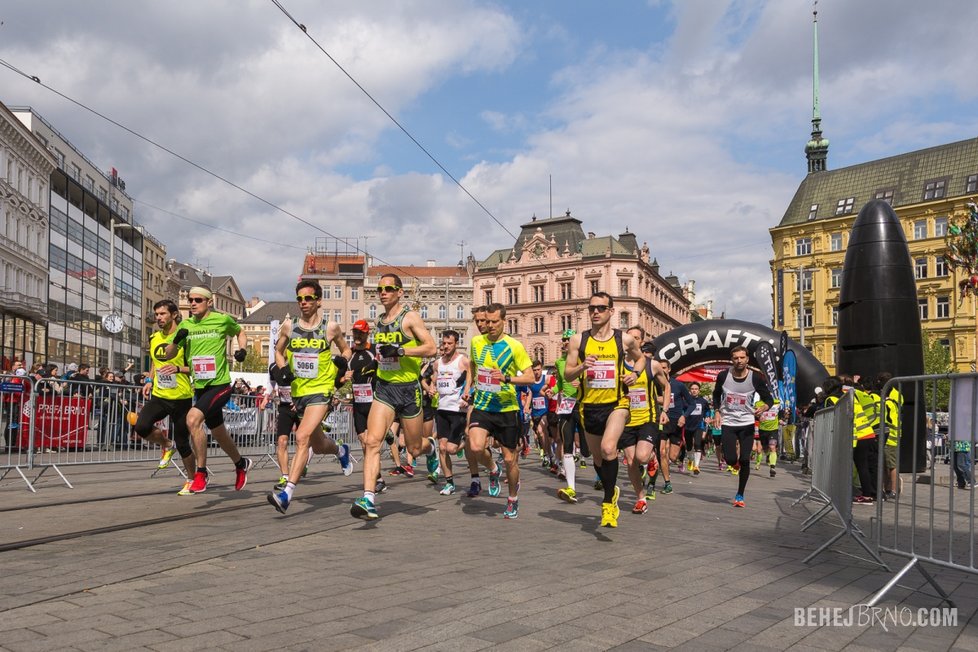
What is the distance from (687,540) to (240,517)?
149 inches

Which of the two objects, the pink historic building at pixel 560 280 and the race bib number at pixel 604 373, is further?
the pink historic building at pixel 560 280

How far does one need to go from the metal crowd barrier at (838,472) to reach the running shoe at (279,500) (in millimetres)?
4072

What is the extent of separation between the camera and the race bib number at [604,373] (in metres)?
7.46

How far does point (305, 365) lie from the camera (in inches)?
312

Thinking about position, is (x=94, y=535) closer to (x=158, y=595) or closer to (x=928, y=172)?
(x=158, y=595)

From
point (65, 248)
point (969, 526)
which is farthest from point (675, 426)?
point (65, 248)

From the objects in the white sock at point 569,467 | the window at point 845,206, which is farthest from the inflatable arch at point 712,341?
the window at point 845,206

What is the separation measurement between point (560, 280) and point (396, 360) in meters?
86.5

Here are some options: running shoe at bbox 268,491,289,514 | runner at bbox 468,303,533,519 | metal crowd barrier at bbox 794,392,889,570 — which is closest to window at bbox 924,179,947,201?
metal crowd barrier at bbox 794,392,889,570

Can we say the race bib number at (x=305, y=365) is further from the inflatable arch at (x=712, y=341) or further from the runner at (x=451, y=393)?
the inflatable arch at (x=712, y=341)

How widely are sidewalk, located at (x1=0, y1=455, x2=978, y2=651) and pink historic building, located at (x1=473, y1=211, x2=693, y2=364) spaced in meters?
81.8

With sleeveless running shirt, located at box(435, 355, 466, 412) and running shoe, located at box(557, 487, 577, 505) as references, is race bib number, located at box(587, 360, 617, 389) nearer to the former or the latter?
running shoe, located at box(557, 487, 577, 505)

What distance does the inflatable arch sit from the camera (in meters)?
23.5

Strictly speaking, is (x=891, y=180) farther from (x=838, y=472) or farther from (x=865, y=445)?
(x=838, y=472)
